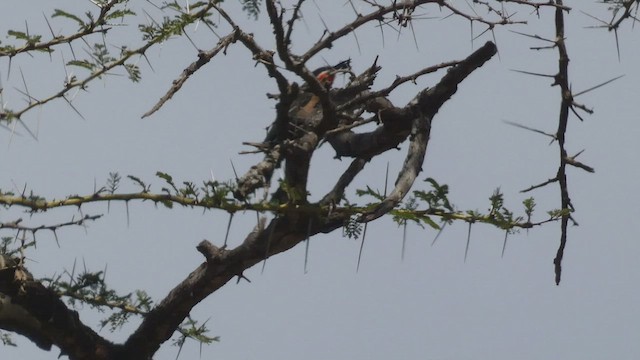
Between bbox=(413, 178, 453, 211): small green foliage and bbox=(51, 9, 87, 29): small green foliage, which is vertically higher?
bbox=(51, 9, 87, 29): small green foliage

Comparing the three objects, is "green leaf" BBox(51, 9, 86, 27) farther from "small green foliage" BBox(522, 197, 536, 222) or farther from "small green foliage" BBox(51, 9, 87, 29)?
"small green foliage" BBox(522, 197, 536, 222)

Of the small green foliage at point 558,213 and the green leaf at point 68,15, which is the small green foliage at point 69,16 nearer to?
the green leaf at point 68,15

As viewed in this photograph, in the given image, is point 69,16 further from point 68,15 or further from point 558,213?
point 558,213

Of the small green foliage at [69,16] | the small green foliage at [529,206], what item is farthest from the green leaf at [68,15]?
the small green foliage at [529,206]

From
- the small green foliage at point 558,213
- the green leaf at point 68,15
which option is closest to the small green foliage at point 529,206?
the small green foliage at point 558,213

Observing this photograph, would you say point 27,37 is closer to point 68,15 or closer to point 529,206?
point 68,15

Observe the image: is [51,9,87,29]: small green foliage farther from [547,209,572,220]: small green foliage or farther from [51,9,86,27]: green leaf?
[547,209,572,220]: small green foliage

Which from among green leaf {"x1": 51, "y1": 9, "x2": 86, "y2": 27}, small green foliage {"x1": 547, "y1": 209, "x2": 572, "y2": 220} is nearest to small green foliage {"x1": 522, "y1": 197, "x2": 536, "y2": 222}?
small green foliage {"x1": 547, "y1": 209, "x2": 572, "y2": 220}

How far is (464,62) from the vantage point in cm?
488

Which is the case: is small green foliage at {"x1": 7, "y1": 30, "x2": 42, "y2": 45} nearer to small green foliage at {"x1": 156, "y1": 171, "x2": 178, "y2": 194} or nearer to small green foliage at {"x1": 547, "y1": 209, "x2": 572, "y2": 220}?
small green foliage at {"x1": 156, "y1": 171, "x2": 178, "y2": 194}

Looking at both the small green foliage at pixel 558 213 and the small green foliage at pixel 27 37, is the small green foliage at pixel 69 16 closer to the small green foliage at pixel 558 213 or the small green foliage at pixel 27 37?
the small green foliage at pixel 27 37

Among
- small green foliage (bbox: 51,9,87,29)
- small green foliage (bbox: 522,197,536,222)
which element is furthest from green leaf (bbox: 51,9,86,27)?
small green foliage (bbox: 522,197,536,222)

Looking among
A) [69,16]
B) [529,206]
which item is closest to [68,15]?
[69,16]

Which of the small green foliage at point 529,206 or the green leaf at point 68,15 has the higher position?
the green leaf at point 68,15
